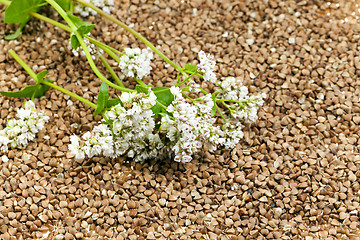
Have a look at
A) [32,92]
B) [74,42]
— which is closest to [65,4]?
[74,42]

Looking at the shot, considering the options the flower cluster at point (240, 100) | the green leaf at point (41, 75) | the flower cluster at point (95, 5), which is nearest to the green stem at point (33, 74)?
the green leaf at point (41, 75)

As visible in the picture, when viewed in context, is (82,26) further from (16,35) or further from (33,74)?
(16,35)

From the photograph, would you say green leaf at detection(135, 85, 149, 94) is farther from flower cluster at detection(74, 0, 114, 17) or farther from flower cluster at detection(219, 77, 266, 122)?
flower cluster at detection(74, 0, 114, 17)

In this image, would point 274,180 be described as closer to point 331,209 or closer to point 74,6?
point 331,209

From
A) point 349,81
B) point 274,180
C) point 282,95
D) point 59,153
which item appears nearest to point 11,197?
point 59,153

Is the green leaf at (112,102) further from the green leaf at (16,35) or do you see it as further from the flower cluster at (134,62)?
the green leaf at (16,35)

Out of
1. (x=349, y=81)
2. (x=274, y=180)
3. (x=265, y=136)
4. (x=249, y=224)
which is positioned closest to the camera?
(x=249, y=224)
